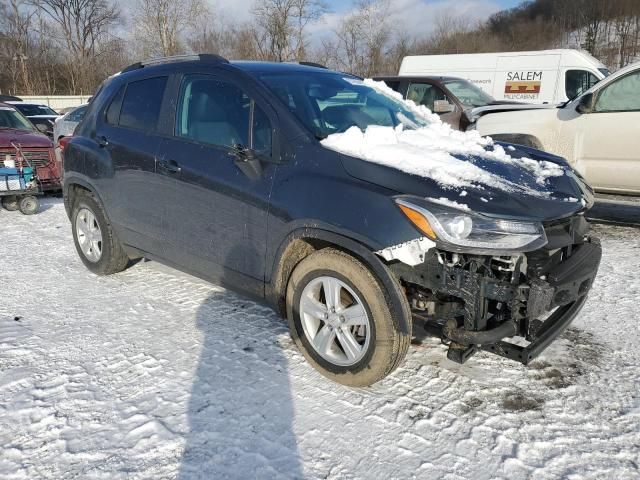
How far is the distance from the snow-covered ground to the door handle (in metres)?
1.12

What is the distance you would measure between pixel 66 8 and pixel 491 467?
179 feet

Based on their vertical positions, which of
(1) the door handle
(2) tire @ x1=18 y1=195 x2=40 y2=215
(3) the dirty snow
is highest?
(1) the door handle

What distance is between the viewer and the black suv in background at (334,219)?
2627 millimetres

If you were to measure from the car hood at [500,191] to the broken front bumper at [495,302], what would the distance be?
0.31m

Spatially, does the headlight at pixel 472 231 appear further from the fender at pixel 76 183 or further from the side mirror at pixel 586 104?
the side mirror at pixel 586 104

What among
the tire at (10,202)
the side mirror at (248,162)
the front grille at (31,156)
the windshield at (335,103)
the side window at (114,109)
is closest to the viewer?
the side mirror at (248,162)

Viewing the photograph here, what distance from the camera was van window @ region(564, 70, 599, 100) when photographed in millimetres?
13453

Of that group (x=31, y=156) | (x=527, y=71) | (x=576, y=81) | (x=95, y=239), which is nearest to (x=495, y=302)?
(x=95, y=239)

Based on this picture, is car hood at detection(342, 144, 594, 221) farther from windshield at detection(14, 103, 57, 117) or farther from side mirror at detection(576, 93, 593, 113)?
windshield at detection(14, 103, 57, 117)

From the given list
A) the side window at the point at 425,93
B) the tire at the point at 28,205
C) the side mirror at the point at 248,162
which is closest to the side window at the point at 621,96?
the side window at the point at 425,93

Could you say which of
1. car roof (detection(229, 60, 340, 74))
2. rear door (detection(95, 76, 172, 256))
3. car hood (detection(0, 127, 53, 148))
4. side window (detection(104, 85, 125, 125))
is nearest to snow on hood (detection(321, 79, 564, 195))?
car roof (detection(229, 60, 340, 74))

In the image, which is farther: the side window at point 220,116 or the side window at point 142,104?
the side window at point 142,104

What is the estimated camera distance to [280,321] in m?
3.94

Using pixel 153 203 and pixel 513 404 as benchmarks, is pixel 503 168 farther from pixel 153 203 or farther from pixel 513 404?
pixel 153 203
